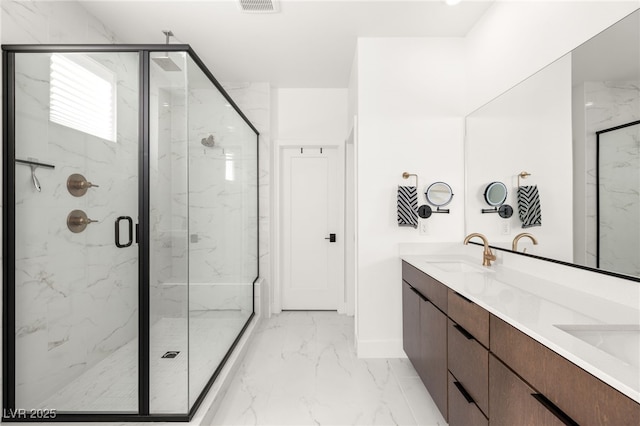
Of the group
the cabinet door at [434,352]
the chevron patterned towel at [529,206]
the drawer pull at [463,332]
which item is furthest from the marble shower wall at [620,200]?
the cabinet door at [434,352]

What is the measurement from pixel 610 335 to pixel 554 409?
0.38 m

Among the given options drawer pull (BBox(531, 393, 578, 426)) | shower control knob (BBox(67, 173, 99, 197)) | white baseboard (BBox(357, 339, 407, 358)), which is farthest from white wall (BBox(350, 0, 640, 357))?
shower control knob (BBox(67, 173, 99, 197))

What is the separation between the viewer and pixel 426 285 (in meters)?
1.90

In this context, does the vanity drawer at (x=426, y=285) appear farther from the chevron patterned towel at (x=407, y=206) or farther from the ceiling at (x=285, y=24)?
the ceiling at (x=285, y=24)

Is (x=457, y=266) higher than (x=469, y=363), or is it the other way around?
(x=457, y=266)

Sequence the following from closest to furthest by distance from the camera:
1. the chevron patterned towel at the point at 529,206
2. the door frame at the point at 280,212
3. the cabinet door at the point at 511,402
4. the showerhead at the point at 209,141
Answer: the cabinet door at the point at 511,402, the chevron patterned towel at the point at 529,206, the showerhead at the point at 209,141, the door frame at the point at 280,212

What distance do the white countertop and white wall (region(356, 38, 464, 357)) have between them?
0.76m

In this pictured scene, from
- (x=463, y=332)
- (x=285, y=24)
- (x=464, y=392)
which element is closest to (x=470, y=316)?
(x=463, y=332)

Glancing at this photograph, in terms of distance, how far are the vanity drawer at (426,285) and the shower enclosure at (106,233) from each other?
1.43 metres

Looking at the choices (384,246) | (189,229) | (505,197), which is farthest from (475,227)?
(189,229)

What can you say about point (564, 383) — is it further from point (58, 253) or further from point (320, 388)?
point (58, 253)

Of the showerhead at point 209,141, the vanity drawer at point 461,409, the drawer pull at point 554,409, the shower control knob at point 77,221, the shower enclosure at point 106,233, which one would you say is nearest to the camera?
the drawer pull at point 554,409

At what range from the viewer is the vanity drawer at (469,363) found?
122 cm

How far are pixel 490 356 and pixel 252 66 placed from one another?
3075mm
